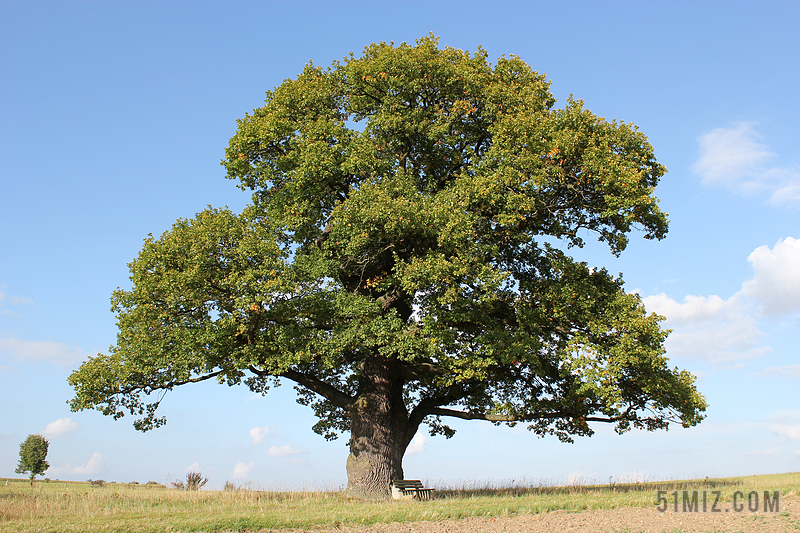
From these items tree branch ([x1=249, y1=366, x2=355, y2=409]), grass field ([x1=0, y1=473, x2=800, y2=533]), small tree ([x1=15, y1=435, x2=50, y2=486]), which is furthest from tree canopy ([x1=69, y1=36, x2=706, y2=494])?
small tree ([x1=15, y1=435, x2=50, y2=486])

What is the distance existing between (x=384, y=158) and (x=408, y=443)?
10.4 m

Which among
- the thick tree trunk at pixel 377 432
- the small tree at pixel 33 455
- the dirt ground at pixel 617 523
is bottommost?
the small tree at pixel 33 455

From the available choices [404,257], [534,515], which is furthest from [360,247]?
[534,515]

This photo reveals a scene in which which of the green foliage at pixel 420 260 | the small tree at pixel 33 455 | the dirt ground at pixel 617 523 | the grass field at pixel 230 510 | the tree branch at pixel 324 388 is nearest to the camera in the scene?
the dirt ground at pixel 617 523

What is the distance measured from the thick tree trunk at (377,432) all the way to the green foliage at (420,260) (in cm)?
36

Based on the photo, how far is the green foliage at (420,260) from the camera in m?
16.9

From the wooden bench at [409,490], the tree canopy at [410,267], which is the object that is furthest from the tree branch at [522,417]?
the wooden bench at [409,490]

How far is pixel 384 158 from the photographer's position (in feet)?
66.7

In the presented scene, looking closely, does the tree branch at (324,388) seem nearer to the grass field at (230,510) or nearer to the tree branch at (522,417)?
the grass field at (230,510)

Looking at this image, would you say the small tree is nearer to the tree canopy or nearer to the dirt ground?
the tree canopy

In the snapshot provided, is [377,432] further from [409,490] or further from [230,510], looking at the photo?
[230,510]

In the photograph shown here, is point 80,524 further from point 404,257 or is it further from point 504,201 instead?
point 504,201

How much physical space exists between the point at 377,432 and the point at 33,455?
125ft

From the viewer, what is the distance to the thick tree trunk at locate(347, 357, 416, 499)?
61.7 feet
